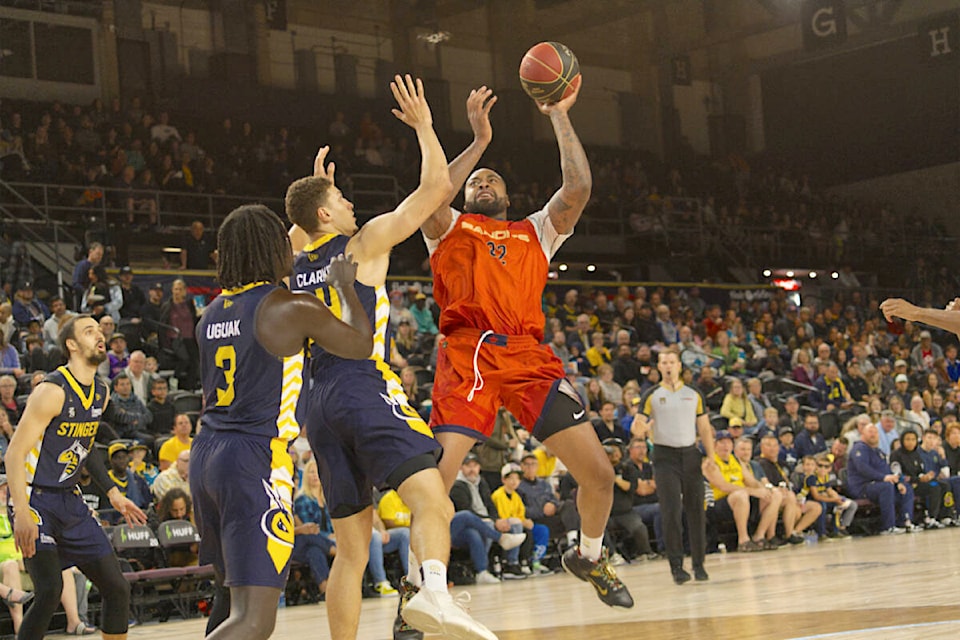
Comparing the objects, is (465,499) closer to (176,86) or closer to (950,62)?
(176,86)

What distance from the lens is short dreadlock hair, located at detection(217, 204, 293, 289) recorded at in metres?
4.09

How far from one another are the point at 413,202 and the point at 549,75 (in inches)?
60.9

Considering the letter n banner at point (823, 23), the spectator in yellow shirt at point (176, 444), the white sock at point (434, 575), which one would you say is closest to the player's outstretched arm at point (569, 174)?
the white sock at point (434, 575)

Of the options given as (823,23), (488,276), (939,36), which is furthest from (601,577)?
(939,36)

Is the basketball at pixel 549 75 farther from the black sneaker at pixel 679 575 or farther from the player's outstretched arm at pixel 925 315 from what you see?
the black sneaker at pixel 679 575

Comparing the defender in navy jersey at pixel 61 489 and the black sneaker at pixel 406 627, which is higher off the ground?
the defender in navy jersey at pixel 61 489

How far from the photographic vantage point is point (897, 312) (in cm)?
652

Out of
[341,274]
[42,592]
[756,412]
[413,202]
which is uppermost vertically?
[413,202]

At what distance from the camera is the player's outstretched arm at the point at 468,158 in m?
5.87

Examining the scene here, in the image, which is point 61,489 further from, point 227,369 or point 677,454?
point 677,454

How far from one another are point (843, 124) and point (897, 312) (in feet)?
82.9

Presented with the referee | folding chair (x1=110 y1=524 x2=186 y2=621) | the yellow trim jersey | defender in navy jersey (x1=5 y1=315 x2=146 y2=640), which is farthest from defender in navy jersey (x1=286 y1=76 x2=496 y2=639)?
the referee

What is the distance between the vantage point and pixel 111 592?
228 inches

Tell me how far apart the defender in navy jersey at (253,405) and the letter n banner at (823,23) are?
66.5ft
